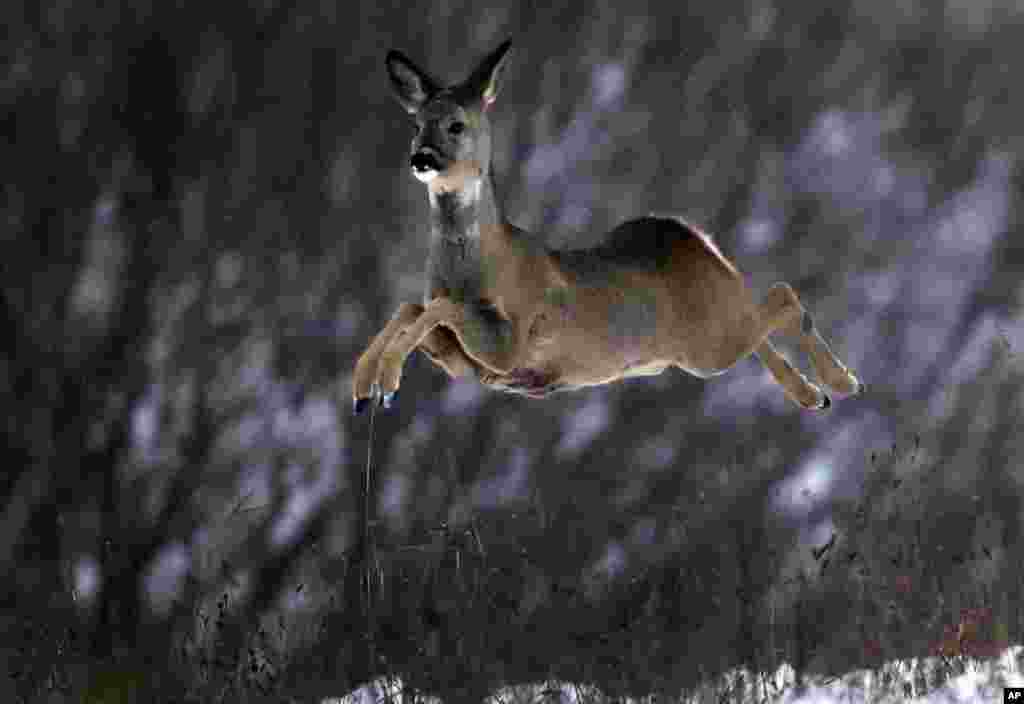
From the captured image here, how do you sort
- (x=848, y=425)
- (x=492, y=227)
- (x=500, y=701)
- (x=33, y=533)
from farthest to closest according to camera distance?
1. (x=848, y=425)
2. (x=33, y=533)
3. (x=500, y=701)
4. (x=492, y=227)

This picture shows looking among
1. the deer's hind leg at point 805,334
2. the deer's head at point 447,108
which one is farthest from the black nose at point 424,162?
the deer's hind leg at point 805,334

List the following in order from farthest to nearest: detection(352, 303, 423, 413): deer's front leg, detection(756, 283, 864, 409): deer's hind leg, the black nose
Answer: detection(756, 283, 864, 409): deer's hind leg, detection(352, 303, 423, 413): deer's front leg, the black nose

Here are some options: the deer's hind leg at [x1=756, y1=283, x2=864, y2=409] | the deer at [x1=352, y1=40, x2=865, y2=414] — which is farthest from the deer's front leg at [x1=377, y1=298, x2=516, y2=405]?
the deer's hind leg at [x1=756, y1=283, x2=864, y2=409]

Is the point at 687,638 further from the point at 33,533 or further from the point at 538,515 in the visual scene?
the point at 33,533

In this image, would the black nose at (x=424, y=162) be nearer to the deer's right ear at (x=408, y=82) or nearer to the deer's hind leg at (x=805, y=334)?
the deer's right ear at (x=408, y=82)

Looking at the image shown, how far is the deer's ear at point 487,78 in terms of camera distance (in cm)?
138

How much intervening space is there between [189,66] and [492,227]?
11.1 ft

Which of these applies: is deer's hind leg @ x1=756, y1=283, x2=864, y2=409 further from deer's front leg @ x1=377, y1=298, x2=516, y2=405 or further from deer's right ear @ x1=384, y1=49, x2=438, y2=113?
deer's right ear @ x1=384, y1=49, x2=438, y2=113

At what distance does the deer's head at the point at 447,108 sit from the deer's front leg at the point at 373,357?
0.19 metres

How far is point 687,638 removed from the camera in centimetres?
425

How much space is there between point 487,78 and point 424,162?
4.6 inches

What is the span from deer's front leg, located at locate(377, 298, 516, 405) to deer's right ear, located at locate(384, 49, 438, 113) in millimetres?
228

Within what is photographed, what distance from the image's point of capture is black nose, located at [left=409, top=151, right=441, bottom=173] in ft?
4.33

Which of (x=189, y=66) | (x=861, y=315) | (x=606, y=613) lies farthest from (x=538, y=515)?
(x=189, y=66)
